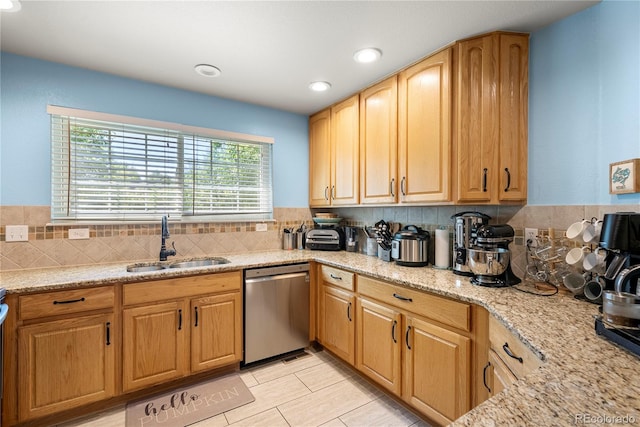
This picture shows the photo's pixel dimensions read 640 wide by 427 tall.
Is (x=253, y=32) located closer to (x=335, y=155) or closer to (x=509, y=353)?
(x=335, y=155)

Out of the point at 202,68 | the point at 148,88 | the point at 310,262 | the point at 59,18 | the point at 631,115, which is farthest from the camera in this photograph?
the point at 310,262

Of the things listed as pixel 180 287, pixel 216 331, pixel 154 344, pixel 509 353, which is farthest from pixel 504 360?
pixel 154 344

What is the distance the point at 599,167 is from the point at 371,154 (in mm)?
1454

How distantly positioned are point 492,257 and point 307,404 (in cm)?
151

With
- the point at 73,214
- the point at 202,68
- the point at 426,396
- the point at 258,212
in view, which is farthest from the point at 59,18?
the point at 426,396

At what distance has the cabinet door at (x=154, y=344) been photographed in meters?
1.95

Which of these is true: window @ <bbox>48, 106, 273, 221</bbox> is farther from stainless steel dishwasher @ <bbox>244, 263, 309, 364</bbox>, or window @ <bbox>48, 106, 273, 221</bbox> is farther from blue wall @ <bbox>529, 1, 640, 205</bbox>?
blue wall @ <bbox>529, 1, 640, 205</bbox>

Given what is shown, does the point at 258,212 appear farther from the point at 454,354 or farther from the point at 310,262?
the point at 454,354

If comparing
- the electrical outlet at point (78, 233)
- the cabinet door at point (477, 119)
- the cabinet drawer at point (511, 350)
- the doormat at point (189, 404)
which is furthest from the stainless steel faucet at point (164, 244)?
the cabinet drawer at point (511, 350)

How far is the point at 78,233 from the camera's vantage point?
223 centimetres

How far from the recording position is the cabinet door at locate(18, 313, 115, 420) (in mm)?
1681

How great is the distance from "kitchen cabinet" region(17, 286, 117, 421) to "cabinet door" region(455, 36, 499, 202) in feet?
7.87

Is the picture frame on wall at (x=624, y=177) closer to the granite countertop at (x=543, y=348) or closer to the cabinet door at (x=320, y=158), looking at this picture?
the granite countertop at (x=543, y=348)

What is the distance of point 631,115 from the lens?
1400 mm
